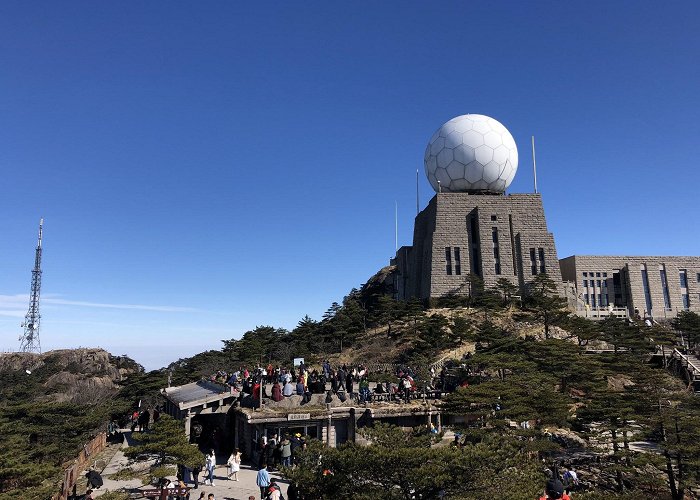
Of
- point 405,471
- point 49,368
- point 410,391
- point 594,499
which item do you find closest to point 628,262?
point 410,391

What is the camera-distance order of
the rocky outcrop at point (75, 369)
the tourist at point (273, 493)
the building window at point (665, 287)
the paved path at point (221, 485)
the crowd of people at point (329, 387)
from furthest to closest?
the building window at point (665, 287), the rocky outcrop at point (75, 369), the crowd of people at point (329, 387), the paved path at point (221, 485), the tourist at point (273, 493)

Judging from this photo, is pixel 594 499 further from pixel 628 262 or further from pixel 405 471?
pixel 628 262

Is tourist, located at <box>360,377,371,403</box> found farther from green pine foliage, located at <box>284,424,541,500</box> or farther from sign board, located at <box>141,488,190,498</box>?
green pine foliage, located at <box>284,424,541,500</box>

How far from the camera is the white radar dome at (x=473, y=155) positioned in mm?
47688

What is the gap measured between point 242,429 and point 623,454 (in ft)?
49.9

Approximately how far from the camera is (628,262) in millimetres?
51406

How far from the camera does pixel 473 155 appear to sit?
47.8m

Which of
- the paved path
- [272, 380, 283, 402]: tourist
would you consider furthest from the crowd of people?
the paved path

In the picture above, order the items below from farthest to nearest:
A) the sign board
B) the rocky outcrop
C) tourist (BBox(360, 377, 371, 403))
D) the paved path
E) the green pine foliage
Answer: the rocky outcrop < tourist (BBox(360, 377, 371, 403)) < the paved path < the sign board < the green pine foliage

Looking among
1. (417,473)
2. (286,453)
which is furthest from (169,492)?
(417,473)

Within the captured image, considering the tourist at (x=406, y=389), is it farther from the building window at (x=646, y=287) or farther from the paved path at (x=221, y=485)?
the building window at (x=646, y=287)

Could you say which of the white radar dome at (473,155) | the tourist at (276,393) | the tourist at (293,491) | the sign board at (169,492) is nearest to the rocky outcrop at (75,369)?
A: the tourist at (276,393)

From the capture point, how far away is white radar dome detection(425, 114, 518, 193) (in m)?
47.7

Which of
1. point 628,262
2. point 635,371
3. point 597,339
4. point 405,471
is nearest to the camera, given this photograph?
point 405,471
